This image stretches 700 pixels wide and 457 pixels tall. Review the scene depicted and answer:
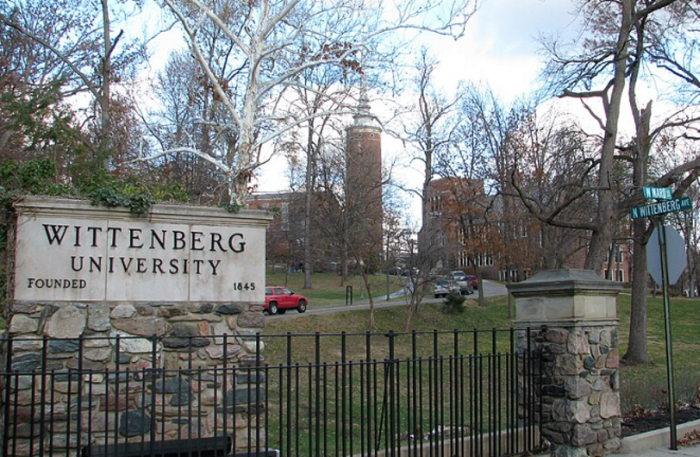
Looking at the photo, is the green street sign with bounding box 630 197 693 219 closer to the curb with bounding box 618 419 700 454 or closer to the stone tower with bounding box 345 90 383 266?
the curb with bounding box 618 419 700 454

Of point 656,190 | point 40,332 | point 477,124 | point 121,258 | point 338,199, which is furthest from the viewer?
point 338,199

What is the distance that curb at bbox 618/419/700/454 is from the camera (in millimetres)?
7137

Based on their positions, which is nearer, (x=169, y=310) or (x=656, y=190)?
(x=169, y=310)

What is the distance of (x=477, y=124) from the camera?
→ 2977 centimetres

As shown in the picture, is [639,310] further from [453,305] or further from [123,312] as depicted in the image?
[123,312]

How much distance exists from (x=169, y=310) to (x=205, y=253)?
688 millimetres

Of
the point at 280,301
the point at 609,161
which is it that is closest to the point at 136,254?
the point at 609,161

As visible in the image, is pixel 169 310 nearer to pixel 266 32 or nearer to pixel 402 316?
pixel 266 32

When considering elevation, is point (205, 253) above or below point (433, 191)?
below

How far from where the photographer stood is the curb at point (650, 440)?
23.4 feet

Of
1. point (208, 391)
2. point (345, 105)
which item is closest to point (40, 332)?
point (208, 391)

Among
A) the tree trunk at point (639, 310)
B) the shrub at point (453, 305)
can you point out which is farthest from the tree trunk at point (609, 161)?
the shrub at point (453, 305)

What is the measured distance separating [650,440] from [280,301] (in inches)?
788

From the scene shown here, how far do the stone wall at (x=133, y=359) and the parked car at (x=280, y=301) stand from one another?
756 inches
